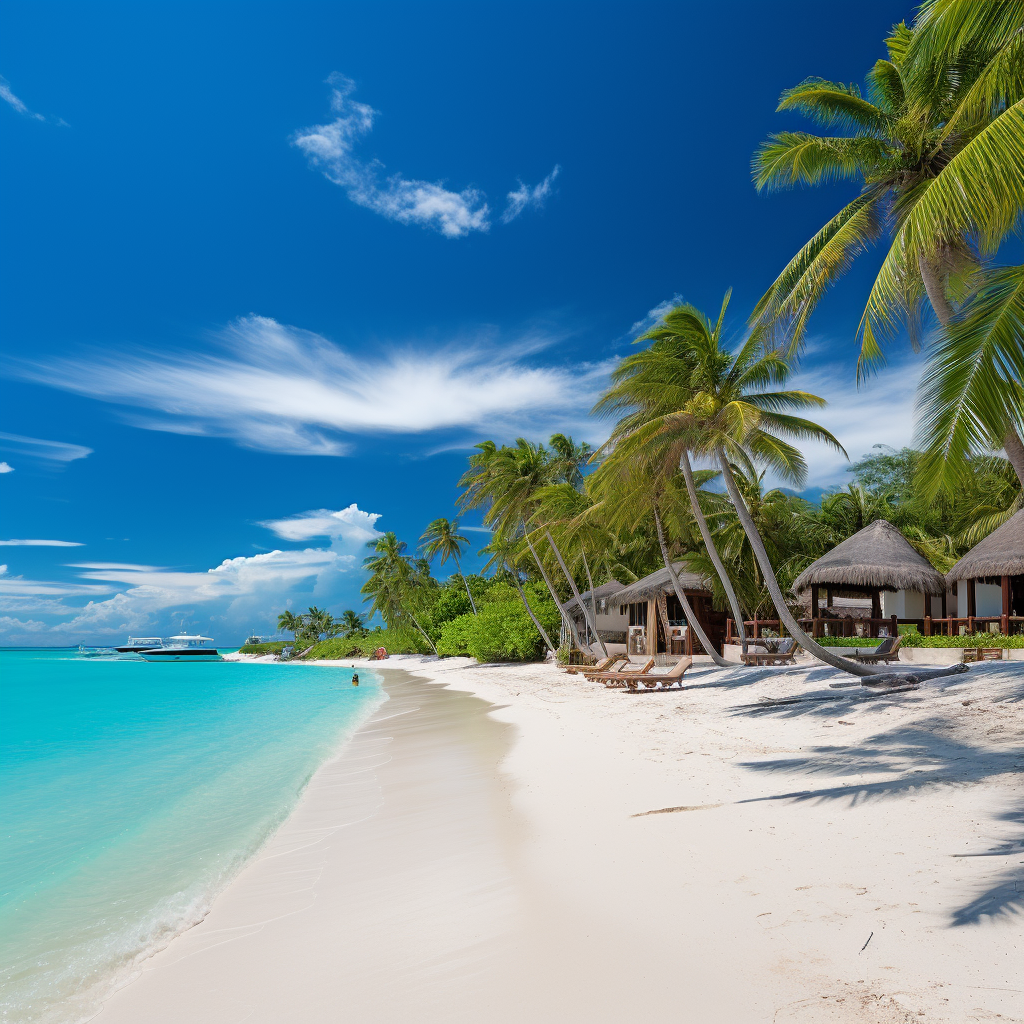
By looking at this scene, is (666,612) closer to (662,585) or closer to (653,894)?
(662,585)

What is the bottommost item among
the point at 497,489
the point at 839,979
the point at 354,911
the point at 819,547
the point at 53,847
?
the point at 53,847

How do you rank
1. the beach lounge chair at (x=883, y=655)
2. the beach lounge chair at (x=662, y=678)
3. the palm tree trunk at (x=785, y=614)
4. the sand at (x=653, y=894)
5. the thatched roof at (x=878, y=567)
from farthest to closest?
the thatched roof at (x=878, y=567) → the beach lounge chair at (x=662, y=678) → the beach lounge chair at (x=883, y=655) → the palm tree trunk at (x=785, y=614) → the sand at (x=653, y=894)

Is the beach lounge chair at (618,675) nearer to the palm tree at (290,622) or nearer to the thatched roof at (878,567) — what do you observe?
the thatched roof at (878,567)

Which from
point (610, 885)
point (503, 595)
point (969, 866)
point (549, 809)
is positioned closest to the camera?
point (969, 866)

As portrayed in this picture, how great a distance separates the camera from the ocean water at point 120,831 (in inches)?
149

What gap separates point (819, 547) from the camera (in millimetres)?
27109

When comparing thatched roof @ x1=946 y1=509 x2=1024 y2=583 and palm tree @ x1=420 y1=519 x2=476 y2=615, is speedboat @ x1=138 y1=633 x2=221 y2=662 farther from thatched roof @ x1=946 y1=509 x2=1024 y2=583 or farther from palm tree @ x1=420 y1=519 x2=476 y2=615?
thatched roof @ x1=946 y1=509 x2=1024 y2=583

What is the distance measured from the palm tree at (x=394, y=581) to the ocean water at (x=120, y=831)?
103ft

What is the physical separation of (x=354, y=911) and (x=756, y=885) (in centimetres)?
221

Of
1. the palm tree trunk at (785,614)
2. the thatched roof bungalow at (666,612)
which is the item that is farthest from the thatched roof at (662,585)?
the palm tree trunk at (785,614)

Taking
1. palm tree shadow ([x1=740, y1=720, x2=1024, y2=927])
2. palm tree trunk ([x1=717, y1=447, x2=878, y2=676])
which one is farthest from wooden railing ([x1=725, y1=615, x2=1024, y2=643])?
palm tree shadow ([x1=740, y1=720, x2=1024, y2=927])

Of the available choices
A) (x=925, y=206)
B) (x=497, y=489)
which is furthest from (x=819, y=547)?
(x=925, y=206)

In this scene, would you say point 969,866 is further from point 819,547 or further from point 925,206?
point 819,547

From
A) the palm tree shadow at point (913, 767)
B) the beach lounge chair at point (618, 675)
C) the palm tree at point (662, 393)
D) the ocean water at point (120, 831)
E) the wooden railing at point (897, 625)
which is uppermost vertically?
the palm tree at point (662, 393)
